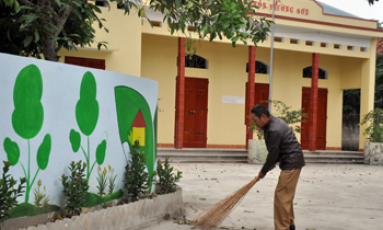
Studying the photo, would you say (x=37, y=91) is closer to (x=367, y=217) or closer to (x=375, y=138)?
(x=367, y=217)

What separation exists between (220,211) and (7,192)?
2539 millimetres

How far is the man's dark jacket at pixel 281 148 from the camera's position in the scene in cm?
459

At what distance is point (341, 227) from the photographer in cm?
547

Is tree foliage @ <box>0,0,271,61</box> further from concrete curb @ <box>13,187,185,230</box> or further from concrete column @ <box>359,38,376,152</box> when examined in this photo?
concrete column @ <box>359,38,376,152</box>

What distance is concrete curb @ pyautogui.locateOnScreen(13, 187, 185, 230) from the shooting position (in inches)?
157

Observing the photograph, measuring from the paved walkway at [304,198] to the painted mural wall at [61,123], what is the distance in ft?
3.75

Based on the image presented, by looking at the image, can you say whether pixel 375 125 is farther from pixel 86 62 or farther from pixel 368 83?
pixel 86 62

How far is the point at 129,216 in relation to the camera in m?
A: 4.76

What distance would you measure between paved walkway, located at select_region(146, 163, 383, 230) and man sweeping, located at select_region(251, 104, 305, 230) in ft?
2.77

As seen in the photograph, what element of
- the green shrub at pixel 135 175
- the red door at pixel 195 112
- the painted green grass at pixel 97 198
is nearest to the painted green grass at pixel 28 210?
the painted green grass at pixel 97 198

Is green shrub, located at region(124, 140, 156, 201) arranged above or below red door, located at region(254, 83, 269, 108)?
below

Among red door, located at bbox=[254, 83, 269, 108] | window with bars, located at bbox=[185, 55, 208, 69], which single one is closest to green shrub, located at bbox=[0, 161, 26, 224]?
window with bars, located at bbox=[185, 55, 208, 69]

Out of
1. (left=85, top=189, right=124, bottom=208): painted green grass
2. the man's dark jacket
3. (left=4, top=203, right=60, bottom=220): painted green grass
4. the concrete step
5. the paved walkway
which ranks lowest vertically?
the paved walkway

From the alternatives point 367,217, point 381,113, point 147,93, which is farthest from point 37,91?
point 381,113
